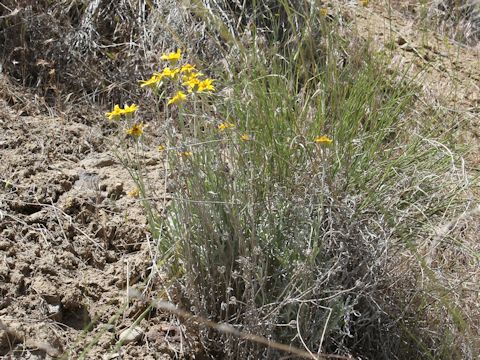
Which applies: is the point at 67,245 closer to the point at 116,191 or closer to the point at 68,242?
the point at 68,242

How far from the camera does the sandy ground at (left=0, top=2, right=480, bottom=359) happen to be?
2445mm

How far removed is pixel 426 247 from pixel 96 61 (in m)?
1.87

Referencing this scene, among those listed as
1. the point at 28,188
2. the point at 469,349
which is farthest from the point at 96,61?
the point at 469,349

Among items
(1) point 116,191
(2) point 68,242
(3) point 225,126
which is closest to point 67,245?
(2) point 68,242

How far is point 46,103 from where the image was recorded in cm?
345

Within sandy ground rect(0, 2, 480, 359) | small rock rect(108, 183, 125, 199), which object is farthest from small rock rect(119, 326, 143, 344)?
small rock rect(108, 183, 125, 199)

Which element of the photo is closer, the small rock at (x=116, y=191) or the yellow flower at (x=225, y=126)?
the yellow flower at (x=225, y=126)

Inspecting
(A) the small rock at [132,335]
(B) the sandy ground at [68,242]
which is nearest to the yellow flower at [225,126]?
(B) the sandy ground at [68,242]

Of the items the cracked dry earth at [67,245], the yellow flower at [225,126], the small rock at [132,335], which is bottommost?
the small rock at [132,335]

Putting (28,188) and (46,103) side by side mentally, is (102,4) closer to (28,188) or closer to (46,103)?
(46,103)

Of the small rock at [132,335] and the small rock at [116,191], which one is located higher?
the small rock at [116,191]

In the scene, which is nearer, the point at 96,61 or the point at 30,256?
the point at 30,256

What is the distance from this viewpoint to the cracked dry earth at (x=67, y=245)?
2.44m

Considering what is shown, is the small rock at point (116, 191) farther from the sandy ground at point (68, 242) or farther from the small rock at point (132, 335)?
the small rock at point (132, 335)
